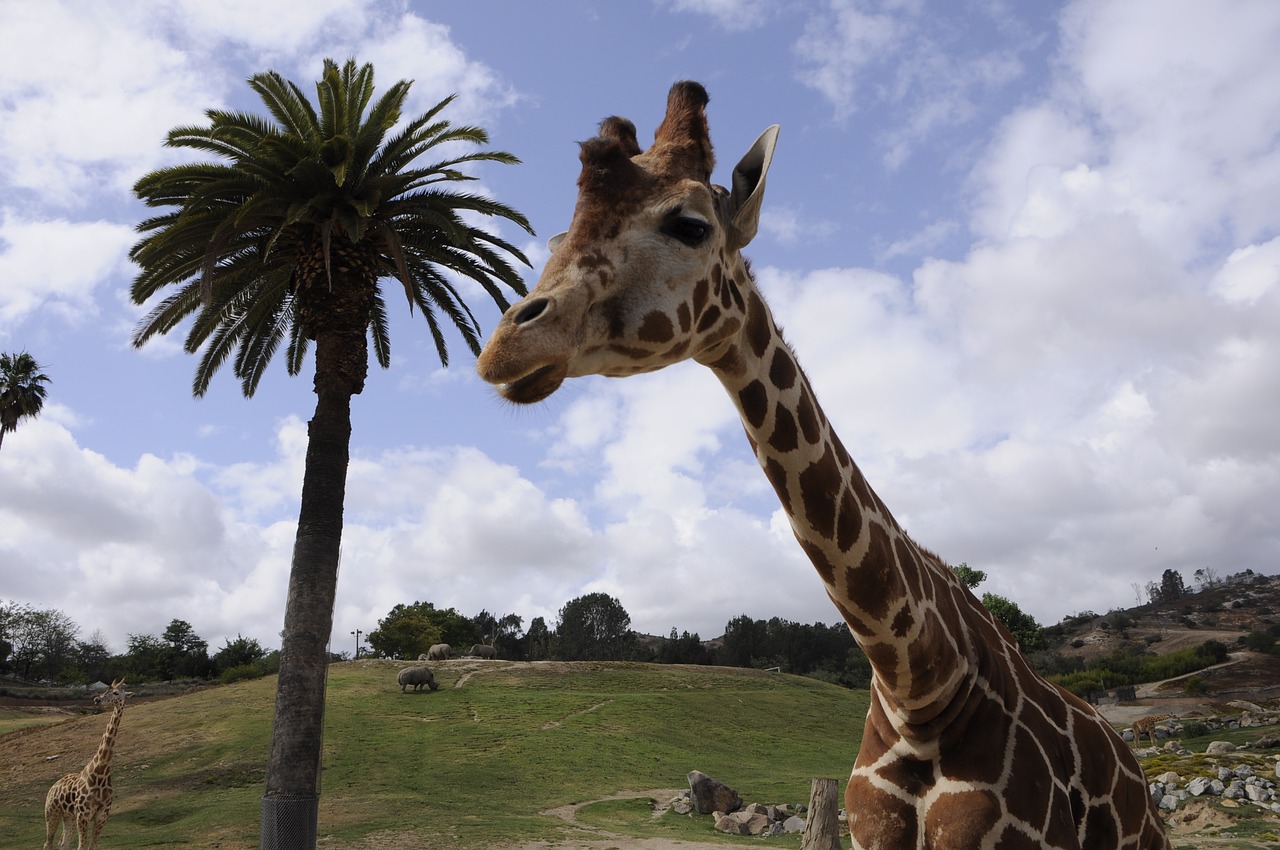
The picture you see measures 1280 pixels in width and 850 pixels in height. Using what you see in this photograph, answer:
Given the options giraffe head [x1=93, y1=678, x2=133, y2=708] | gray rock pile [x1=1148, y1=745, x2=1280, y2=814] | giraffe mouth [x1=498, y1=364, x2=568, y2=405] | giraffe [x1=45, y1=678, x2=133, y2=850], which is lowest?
gray rock pile [x1=1148, y1=745, x2=1280, y2=814]

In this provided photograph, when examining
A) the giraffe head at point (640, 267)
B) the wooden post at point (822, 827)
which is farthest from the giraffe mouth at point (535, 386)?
the wooden post at point (822, 827)

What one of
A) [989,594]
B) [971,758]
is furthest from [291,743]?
[989,594]

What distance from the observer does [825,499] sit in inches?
135

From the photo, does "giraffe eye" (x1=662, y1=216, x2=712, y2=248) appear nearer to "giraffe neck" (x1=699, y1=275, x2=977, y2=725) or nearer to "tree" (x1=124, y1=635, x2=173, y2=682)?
"giraffe neck" (x1=699, y1=275, x2=977, y2=725)

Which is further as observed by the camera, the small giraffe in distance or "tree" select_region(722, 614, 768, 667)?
"tree" select_region(722, 614, 768, 667)

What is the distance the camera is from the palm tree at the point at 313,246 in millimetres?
14203

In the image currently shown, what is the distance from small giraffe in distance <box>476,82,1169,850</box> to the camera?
273 cm

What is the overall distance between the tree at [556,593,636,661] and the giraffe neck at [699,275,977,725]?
8011cm

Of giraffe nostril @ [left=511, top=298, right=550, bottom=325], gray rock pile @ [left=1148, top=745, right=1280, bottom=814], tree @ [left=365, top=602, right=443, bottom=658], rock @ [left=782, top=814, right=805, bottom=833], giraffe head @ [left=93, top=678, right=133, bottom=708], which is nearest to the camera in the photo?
giraffe nostril @ [left=511, top=298, right=550, bottom=325]

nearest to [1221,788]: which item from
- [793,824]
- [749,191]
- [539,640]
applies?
[793,824]

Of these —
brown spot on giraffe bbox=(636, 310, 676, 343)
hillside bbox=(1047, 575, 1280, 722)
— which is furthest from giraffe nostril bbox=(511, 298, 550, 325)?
hillside bbox=(1047, 575, 1280, 722)

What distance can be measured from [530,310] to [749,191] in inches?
44.8

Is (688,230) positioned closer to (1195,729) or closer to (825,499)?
(825,499)

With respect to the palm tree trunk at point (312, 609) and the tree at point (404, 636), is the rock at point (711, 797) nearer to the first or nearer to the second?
the palm tree trunk at point (312, 609)
